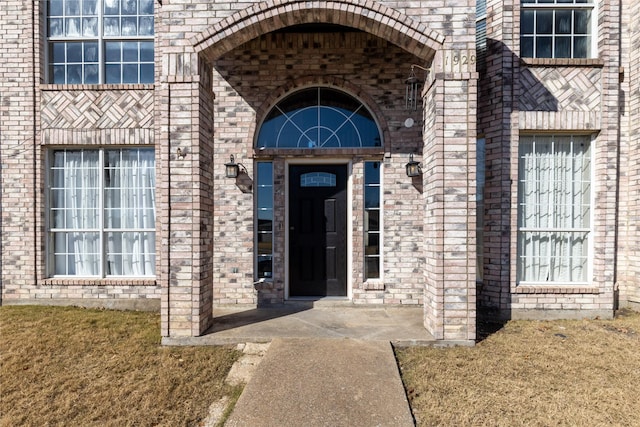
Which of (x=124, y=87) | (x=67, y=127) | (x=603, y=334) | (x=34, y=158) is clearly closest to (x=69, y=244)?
(x=34, y=158)

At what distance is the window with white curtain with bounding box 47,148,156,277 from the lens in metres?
5.39

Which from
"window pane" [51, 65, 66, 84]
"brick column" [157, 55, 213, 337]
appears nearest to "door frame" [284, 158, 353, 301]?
"brick column" [157, 55, 213, 337]

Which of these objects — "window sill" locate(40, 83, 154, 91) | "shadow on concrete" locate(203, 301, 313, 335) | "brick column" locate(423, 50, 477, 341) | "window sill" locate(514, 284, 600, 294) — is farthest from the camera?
"window sill" locate(40, 83, 154, 91)

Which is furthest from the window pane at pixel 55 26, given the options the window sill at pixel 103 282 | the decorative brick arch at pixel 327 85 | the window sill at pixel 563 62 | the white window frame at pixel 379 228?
the window sill at pixel 563 62

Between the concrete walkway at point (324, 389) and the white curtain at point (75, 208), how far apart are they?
155 inches

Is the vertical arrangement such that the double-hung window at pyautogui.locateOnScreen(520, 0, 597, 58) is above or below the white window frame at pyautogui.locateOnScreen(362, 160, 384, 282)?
above

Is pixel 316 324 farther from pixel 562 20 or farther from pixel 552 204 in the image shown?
pixel 562 20

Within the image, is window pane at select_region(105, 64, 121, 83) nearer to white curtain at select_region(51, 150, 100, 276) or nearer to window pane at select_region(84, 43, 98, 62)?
window pane at select_region(84, 43, 98, 62)

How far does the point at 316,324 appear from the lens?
4.36 meters

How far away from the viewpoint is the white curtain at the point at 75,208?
539 cm

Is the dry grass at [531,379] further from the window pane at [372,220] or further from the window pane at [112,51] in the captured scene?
the window pane at [112,51]

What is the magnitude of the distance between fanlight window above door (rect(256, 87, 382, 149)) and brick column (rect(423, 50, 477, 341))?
5.37 ft

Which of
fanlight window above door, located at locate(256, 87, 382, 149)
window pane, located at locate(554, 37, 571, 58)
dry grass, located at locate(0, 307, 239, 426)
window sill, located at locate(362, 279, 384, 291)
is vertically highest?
window pane, located at locate(554, 37, 571, 58)

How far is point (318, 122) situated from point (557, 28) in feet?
12.9
